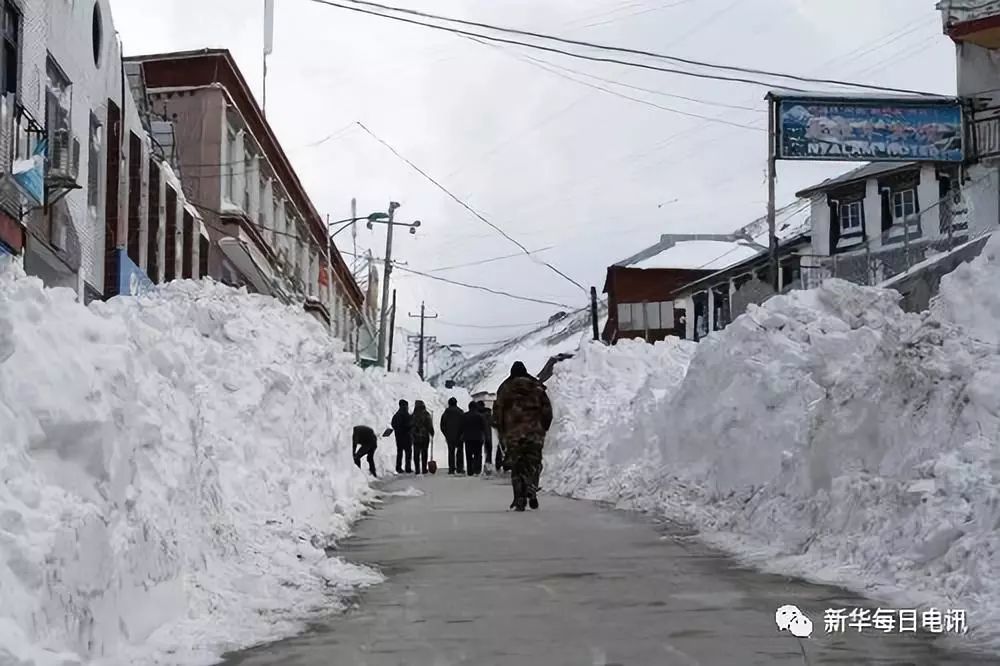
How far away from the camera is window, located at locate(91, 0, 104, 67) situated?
→ 904 inches

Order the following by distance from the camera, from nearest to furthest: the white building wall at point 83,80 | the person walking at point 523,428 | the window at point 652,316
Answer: the person walking at point 523,428
the white building wall at point 83,80
the window at point 652,316

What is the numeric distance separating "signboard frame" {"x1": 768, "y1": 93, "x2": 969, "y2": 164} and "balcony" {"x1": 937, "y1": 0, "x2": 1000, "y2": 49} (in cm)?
250

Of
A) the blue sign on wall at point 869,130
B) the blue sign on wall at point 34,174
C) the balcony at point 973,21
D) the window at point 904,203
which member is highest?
the balcony at point 973,21

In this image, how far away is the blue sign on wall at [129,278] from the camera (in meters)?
23.8

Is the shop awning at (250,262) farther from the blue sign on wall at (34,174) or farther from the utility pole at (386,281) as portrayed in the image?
the blue sign on wall at (34,174)

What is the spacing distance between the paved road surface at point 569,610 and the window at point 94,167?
1173 centimetres

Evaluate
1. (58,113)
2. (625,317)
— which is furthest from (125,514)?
(625,317)

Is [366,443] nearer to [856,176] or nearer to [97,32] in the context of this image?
[97,32]

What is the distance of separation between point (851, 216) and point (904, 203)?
2807 mm

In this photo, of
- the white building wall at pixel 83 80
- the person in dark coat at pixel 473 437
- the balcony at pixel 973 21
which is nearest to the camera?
the white building wall at pixel 83 80

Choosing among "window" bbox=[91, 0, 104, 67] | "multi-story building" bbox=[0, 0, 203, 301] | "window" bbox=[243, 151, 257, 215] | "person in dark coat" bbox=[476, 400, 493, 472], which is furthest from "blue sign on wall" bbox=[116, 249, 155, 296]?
"window" bbox=[243, 151, 257, 215]

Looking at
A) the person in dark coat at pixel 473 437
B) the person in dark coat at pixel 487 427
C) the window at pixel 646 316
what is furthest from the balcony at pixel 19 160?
the window at pixel 646 316

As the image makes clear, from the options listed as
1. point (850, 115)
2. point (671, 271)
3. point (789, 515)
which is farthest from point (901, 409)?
point (671, 271)

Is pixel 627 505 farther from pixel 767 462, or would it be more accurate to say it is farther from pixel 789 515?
pixel 789 515
